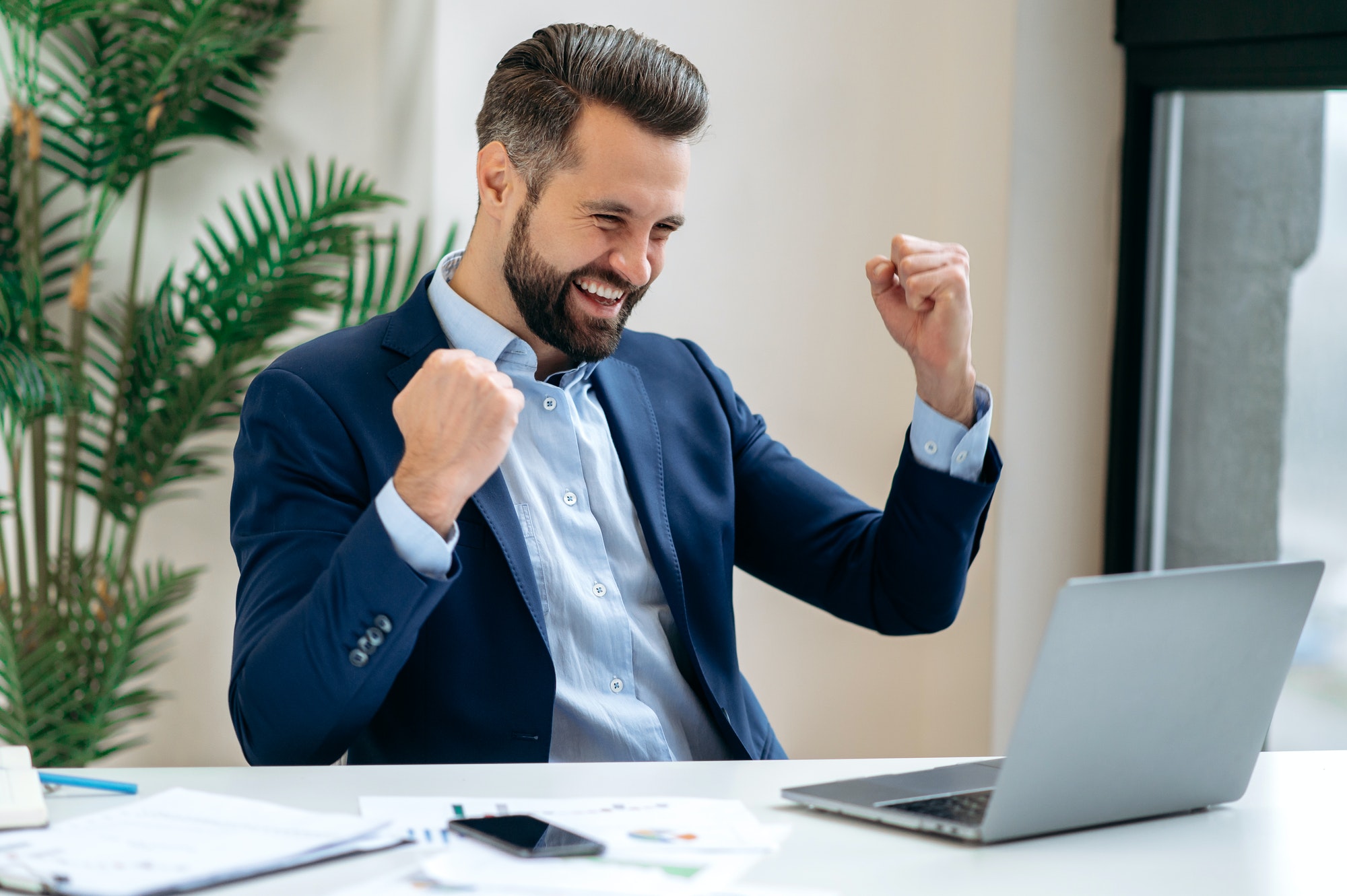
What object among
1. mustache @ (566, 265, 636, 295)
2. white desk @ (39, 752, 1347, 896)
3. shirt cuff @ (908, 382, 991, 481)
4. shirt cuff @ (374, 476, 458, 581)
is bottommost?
white desk @ (39, 752, 1347, 896)

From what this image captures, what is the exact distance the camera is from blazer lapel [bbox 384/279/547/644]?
54.5 inches

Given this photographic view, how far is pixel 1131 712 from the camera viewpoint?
0.97 meters

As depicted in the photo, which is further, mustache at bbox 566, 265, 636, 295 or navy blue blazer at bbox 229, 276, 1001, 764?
mustache at bbox 566, 265, 636, 295

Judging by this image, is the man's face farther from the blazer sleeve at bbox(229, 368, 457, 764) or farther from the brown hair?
the blazer sleeve at bbox(229, 368, 457, 764)

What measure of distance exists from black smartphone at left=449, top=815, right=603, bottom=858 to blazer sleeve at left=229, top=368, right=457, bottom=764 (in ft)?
0.82

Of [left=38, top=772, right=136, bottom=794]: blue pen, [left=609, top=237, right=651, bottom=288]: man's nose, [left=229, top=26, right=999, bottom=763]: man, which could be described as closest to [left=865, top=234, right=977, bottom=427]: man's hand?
[left=229, top=26, right=999, bottom=763]: man

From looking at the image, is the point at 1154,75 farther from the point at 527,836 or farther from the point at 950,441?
the point at 527,836

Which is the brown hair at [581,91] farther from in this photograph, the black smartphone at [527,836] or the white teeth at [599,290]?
the black smartphone at [527,836]

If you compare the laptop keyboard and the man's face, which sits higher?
the man's face

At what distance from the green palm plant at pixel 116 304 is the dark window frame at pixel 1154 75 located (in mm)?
1509

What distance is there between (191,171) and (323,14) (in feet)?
1.42

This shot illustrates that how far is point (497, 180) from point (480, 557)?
1.60ft

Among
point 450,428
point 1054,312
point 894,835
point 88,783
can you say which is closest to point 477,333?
point 450,428

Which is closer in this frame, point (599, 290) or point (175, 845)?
point (175, 845)
